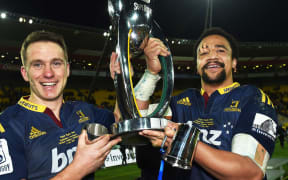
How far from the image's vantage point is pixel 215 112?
58.7 inches

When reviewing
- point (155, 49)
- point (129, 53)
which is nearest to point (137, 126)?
point (129, 53)

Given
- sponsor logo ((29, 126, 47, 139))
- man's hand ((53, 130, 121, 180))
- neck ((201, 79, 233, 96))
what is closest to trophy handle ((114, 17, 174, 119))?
man's hand ((53, 130, 121, 180))

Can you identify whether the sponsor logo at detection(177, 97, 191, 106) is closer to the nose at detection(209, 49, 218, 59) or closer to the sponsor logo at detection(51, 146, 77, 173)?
the nose at detection(209, 49, 218, 59)

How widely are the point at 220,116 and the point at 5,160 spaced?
1.09m

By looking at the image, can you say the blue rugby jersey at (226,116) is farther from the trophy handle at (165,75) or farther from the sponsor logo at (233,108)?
the trophy handle at (165,75)

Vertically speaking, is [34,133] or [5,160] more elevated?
[34,133]

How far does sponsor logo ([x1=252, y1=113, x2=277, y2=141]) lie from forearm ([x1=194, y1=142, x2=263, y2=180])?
0.64 feet

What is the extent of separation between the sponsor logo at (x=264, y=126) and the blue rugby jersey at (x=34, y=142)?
912 millimetres

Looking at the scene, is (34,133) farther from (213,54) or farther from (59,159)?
(213,54)

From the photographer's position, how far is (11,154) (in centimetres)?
120

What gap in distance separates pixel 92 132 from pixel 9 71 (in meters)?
16.2

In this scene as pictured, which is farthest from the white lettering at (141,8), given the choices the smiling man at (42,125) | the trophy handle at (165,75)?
the smiling man at (42,125)

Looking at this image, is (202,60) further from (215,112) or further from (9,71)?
(9,71)

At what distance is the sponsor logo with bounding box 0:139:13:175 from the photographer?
1.17 metres
